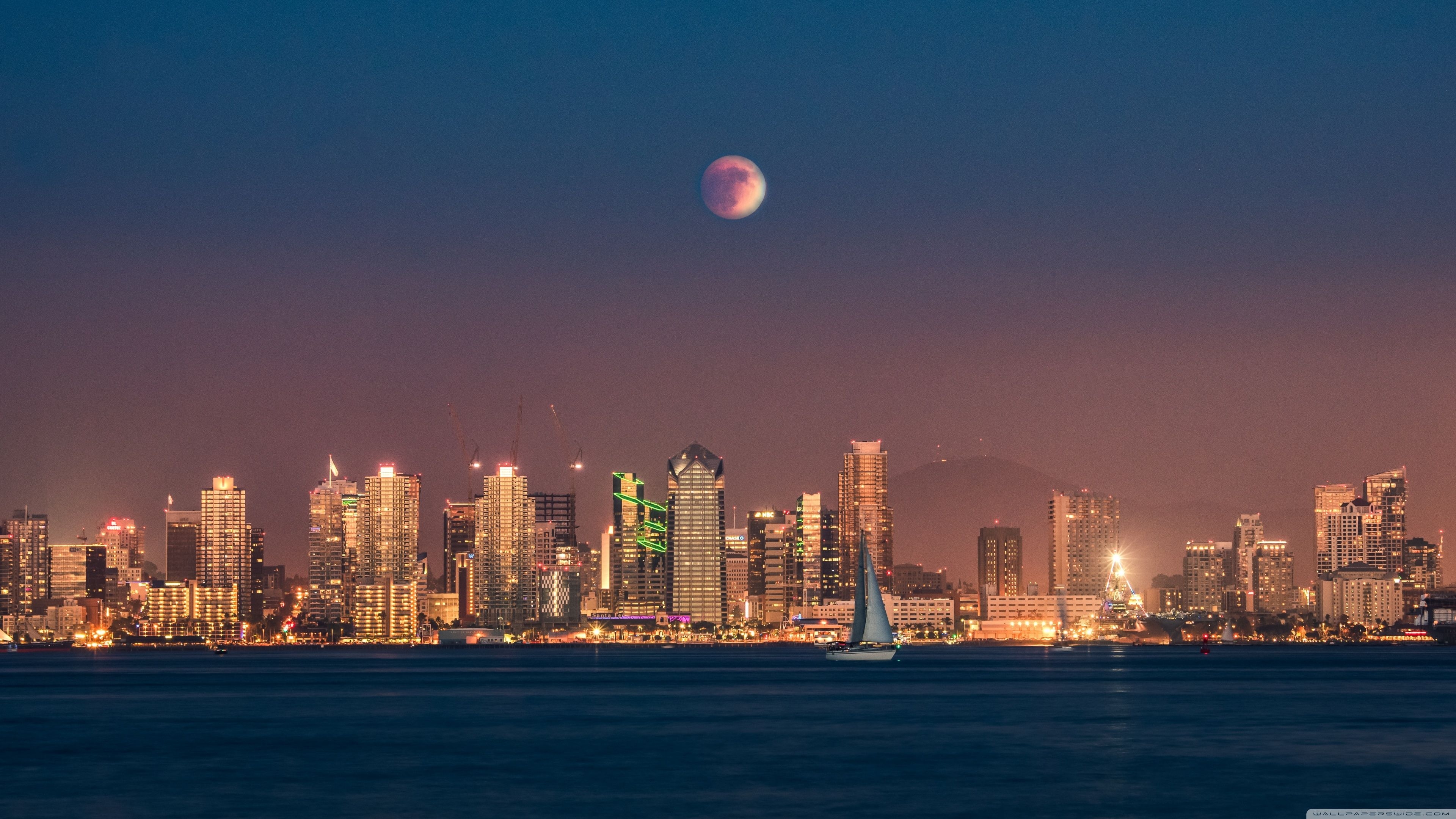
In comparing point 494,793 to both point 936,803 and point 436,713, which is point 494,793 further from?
point 436,713

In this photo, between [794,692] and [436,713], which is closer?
[436,713]

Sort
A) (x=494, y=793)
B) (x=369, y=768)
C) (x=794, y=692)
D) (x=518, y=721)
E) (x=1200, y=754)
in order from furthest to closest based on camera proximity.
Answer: (x=794, y=692) < (x=518, y=721) < (x=1200, y=754) < (x=369, y=768) < (x=494, y=793)

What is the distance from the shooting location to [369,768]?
329 feet

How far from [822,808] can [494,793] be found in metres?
17.5

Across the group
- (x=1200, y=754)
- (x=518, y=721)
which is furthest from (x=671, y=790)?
(x=518, y=721)

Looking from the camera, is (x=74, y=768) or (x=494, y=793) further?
(x=74, y=768)

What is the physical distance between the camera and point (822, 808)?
7956 cm

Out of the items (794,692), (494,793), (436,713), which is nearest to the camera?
(494,793)

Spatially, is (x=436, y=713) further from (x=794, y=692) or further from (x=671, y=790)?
(x=671, y=790)

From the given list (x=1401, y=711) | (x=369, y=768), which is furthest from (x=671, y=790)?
(x=1401, y=711)

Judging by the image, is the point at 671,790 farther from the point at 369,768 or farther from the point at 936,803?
the point at 369,768

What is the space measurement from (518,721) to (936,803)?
64.5 meters

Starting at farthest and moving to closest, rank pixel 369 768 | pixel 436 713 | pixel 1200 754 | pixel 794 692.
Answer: pixel 794 692
pixel 436 713
pixel 1200 754
pixel 369 768

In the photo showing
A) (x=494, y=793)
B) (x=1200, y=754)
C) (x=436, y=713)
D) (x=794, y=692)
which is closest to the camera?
(x=494, y=793)
